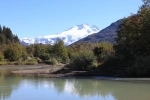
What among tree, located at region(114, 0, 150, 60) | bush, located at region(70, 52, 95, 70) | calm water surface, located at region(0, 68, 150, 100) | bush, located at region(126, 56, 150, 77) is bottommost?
calm water surface, located at region(0, 68, 150, 100)

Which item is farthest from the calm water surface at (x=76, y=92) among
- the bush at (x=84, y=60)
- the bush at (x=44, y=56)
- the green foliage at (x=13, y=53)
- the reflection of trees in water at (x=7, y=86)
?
the green foliage at (x=13, y=53)

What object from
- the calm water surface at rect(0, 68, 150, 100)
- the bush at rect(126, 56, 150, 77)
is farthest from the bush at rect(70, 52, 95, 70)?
the calm water surface at rect(0, 68, 150, 100)

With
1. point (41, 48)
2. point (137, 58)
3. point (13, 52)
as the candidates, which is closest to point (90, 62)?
point (137, 58)

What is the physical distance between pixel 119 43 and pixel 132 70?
8.55 metres

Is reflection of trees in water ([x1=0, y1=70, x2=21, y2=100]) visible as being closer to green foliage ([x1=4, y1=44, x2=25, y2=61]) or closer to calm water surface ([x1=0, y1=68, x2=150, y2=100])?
calm water surface ([x1=0, y1=68, x2=150, y2=100])

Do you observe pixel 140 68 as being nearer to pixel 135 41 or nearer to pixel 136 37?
pixel 135 41

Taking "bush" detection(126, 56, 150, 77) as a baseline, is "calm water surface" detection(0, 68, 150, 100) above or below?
below

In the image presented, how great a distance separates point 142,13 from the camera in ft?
151

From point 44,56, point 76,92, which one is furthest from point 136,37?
point 44,56

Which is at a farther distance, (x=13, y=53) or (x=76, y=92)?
(x=13, y=53)

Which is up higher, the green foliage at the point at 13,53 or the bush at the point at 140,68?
the green foliage at the point at 13,53

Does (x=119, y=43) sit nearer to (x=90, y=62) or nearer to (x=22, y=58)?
(x=90, y=62)

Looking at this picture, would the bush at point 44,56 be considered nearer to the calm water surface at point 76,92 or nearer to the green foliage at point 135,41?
the green foliage at point 135,41

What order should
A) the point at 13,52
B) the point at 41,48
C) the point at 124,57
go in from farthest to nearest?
the point at 41,48 < the point at 13,52 < the point at 124,57
